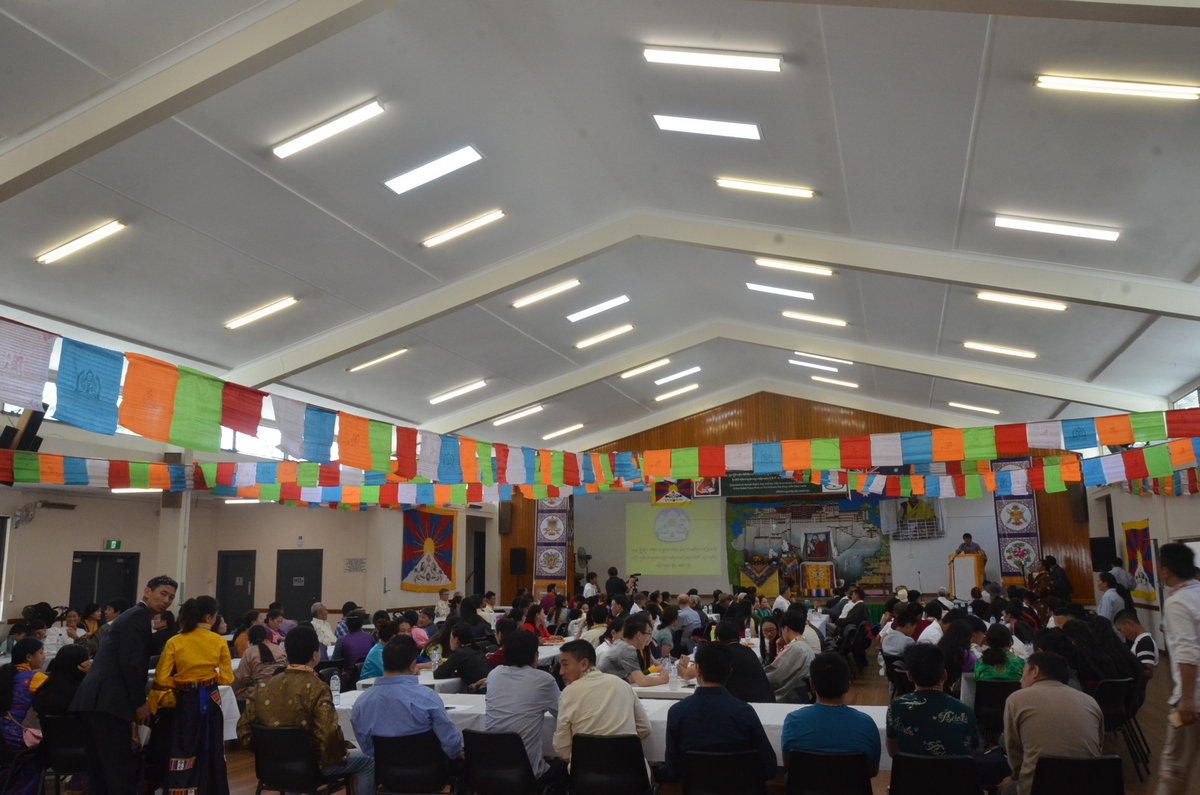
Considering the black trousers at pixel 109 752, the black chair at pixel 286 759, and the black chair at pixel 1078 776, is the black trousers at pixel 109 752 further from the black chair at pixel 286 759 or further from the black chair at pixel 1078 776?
the black chair at pixel 1078 776

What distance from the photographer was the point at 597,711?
434 centimetres

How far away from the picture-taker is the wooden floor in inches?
225

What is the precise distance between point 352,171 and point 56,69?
2.33 meters

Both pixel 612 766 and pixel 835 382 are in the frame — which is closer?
pixel 612 766

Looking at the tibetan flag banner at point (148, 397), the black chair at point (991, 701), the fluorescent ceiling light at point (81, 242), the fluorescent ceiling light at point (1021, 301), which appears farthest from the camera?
the fluorescent ceiling light at point (1021, 301)

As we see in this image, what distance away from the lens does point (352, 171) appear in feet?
24.5

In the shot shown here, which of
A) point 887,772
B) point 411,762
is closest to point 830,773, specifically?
point 411,762

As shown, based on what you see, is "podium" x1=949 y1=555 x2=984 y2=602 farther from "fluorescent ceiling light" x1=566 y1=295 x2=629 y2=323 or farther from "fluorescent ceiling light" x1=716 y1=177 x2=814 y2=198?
"fluorescent ceiling light" x1=716 y1=177 x2=814 y2=198

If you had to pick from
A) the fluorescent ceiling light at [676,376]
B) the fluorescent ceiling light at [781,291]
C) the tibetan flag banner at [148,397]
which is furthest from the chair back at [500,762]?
the fluorescent ceiling light at [676,376]

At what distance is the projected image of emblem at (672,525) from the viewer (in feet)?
66.0

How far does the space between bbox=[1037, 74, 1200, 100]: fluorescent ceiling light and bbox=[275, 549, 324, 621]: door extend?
51.0 ft

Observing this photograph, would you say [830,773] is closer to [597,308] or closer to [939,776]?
[939,776]

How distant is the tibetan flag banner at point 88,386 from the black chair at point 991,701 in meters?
6.18

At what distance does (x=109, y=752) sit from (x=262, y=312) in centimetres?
593
